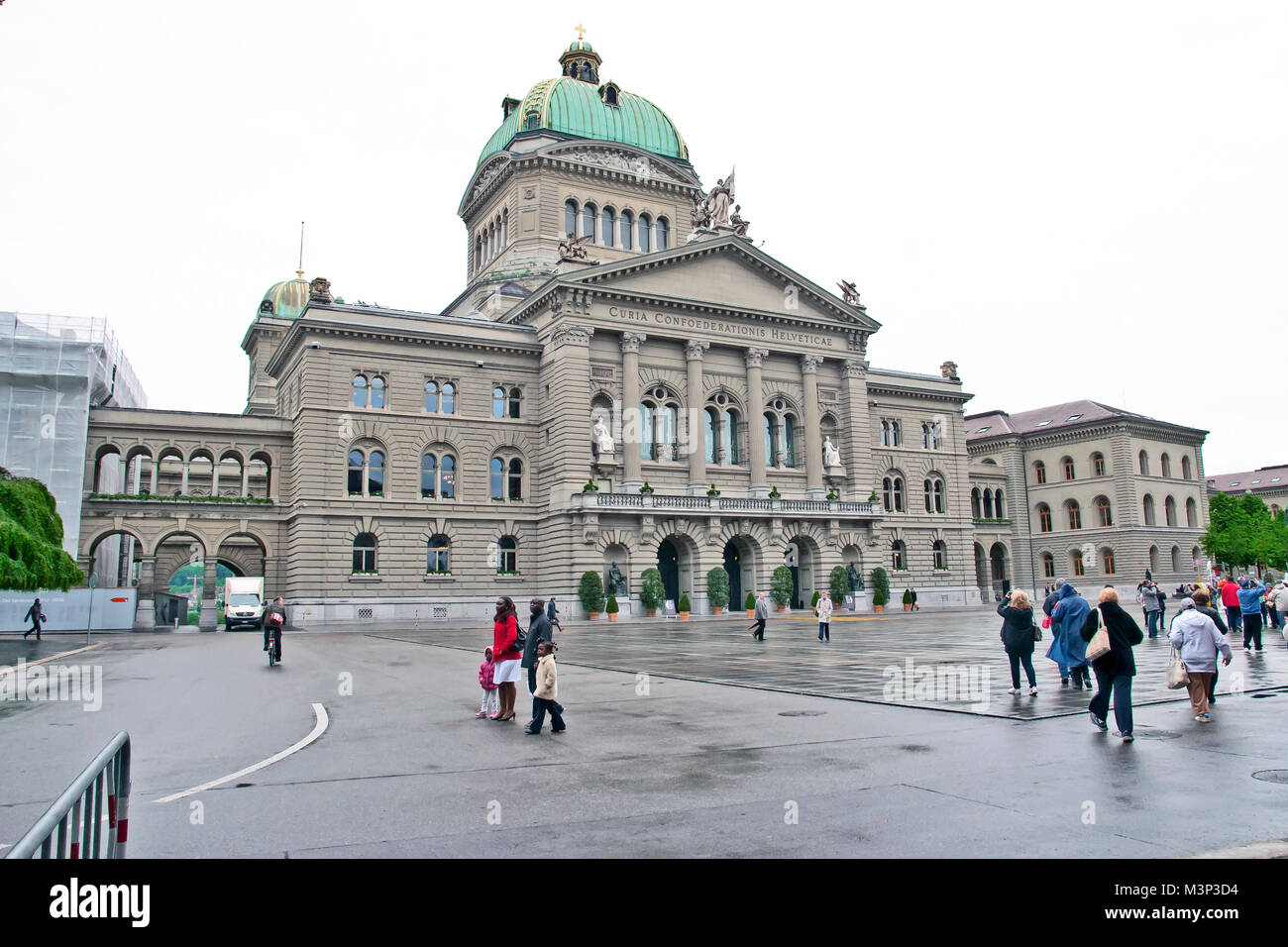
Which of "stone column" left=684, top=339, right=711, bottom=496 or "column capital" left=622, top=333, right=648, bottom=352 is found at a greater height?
"column capital" left=622, top=333, right=648, bottom=352

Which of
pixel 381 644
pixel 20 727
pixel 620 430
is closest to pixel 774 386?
pixel 620 430

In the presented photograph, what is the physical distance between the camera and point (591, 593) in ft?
163

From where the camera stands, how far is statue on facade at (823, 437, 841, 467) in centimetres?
5978

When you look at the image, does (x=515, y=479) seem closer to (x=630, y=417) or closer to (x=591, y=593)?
(x=630, y=417)

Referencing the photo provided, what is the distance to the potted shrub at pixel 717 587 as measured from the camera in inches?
2103

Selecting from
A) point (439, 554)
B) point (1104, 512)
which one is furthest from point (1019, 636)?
point (1104, 512)

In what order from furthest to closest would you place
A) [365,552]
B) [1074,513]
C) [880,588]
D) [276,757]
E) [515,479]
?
[1074,513], [880,588], [515,479], [365,552], [276,757]

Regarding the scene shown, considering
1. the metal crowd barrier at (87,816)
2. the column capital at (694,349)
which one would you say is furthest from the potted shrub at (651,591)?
the metal crowd barrier at (87,816)

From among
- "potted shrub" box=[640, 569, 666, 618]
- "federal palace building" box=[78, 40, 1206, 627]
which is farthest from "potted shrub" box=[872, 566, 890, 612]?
"potted shrub" box=[640, 569, 666, 618]

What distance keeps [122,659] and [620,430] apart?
30.7m

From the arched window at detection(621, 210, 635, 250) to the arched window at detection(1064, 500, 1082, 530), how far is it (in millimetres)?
45295

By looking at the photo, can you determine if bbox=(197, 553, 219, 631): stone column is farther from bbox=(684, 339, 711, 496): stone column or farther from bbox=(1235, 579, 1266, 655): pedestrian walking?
bbox=(1235, 579, 1266, 655): pedestrian walking

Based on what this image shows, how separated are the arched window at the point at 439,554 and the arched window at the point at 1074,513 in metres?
56.6

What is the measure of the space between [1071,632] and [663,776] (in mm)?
8828
